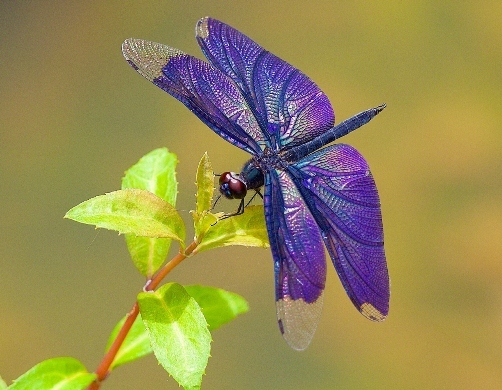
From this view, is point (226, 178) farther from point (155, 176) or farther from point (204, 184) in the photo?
point (155, 176)

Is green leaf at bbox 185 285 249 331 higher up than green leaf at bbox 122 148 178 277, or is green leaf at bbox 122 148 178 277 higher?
green leaf at bbox 122 148 178 277

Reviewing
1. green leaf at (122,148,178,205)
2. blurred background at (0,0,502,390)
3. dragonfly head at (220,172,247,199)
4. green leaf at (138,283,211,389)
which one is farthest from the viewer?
blurred background at (0,0,502,390)

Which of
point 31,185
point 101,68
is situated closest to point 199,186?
point 31,185

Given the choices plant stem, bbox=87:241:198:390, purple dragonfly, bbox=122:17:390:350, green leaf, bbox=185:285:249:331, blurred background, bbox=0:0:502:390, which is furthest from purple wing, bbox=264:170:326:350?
blurred background, bbox=0:0:502:390

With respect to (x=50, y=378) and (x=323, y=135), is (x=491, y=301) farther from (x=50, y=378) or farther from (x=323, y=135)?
(x=50, y=378)

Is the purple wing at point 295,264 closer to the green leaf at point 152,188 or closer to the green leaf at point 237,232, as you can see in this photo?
the green leaf at point 237,232

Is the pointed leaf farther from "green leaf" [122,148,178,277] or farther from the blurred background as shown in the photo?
the blurred background

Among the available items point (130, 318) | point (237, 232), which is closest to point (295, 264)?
point (237, 232)
